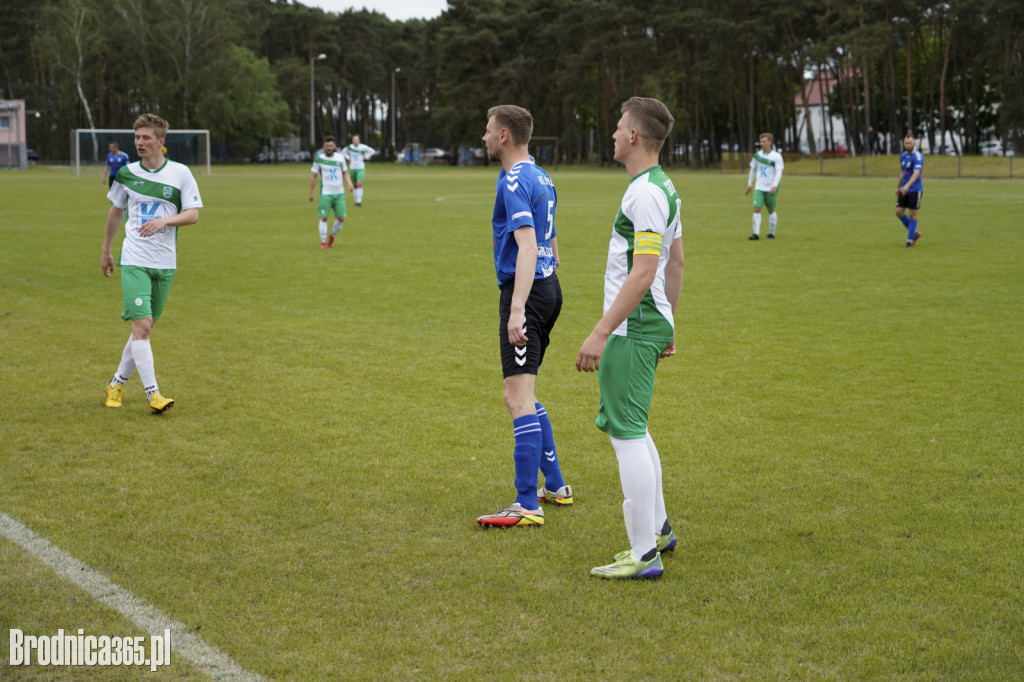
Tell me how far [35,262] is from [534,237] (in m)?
14.3

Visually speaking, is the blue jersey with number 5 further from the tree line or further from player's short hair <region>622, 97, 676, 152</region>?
the tree line

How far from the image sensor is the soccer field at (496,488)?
398cm

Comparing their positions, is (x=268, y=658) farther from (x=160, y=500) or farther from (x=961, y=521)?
(x=961, y=521)

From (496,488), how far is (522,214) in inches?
69.2

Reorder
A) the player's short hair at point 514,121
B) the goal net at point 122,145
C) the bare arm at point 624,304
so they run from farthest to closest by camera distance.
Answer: the goal net at point 122,145 → the player's short hair at point 514,121 → the bare arm at point 624,304

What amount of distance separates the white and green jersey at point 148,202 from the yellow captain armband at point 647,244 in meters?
4.38

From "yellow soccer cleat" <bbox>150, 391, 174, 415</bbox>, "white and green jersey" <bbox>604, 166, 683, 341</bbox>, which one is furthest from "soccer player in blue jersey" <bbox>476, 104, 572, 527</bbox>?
"yellow soccer cleat" <bbox>150, 391, 174, 415</bbox>

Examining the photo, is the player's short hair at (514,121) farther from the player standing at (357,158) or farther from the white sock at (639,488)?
the player standing at (357,158)

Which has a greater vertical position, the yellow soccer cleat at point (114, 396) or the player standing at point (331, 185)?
the player standing at point (331, 185)

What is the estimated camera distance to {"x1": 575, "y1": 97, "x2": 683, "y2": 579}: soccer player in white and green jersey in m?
4.34

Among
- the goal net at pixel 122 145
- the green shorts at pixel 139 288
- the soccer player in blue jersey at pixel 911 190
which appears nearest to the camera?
the green shorts at pixel 139 288

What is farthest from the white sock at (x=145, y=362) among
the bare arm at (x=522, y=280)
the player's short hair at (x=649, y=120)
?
the player's short hair at (x=649, y=120)

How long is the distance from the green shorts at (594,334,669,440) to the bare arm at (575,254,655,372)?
22 centimetres

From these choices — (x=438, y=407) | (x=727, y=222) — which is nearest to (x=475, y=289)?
(x=438, y=407)
